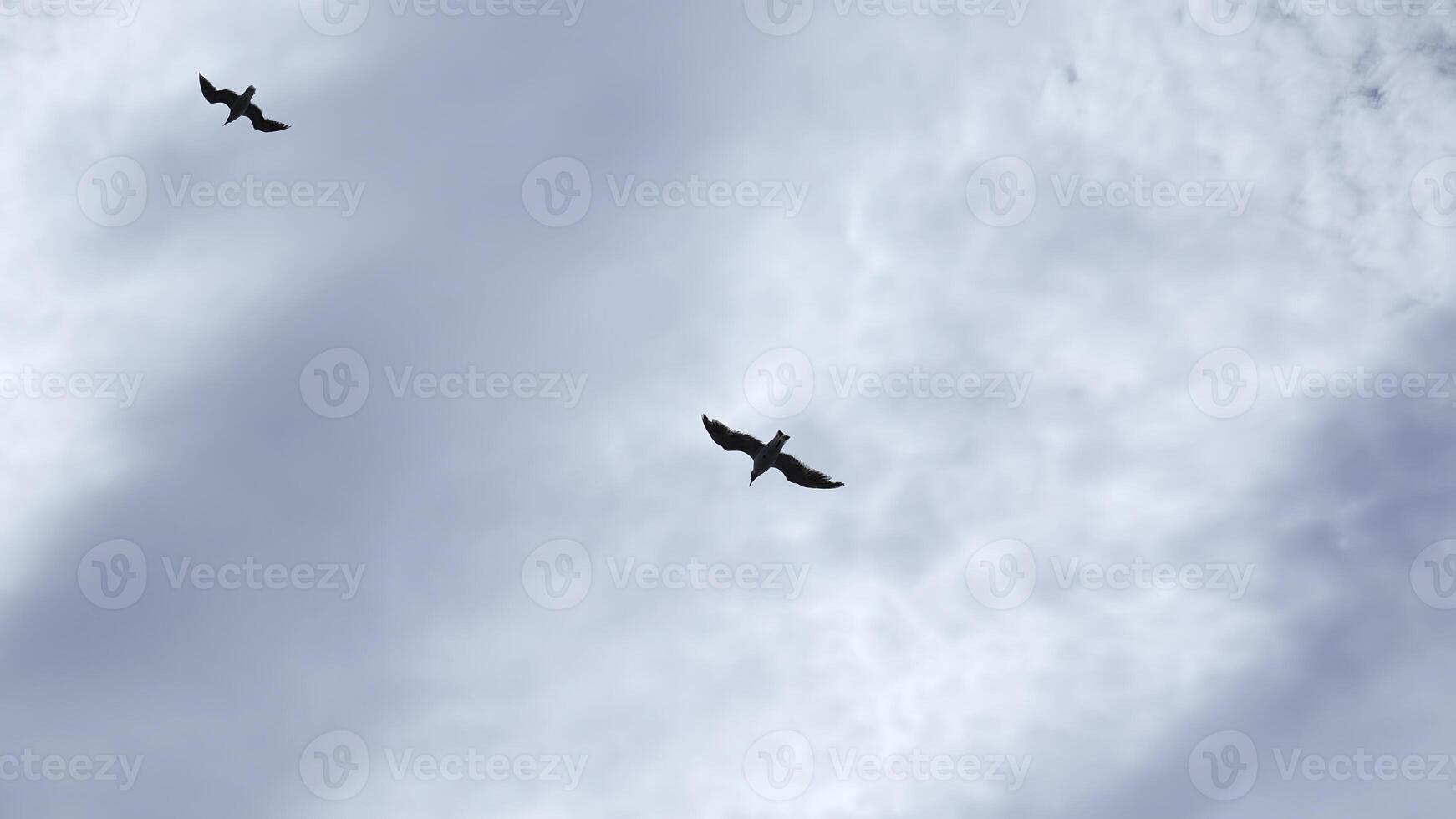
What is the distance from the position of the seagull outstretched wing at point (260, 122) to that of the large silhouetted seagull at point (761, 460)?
3454 cm

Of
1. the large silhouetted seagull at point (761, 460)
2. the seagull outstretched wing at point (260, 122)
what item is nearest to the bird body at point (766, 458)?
the large silhouetted seagull at point (761, 460)

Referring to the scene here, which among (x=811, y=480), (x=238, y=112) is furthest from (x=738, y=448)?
(x=238, y=112)

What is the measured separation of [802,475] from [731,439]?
3.88 m

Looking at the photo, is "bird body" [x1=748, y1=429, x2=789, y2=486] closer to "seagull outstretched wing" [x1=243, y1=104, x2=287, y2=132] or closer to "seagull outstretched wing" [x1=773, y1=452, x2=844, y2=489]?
"seagull outstretched wing" [x1=773, y1=452, x2=844, y2=489]

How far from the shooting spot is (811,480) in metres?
51.4

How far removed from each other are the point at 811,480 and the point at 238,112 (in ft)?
137

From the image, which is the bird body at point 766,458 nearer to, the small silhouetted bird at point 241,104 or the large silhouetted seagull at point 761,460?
the large silhouetted seagull at point 761,460

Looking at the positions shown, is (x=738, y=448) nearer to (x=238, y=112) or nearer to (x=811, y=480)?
(x=811, y=480)

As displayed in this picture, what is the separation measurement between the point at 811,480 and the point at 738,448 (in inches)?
154

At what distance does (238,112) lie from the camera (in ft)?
208

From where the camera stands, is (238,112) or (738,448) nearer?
(738,448)

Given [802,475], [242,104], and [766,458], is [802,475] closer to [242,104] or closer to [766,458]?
[766,458]

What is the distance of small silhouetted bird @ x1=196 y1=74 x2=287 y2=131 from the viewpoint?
6238cm

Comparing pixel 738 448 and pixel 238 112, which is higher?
pixel 238 112
